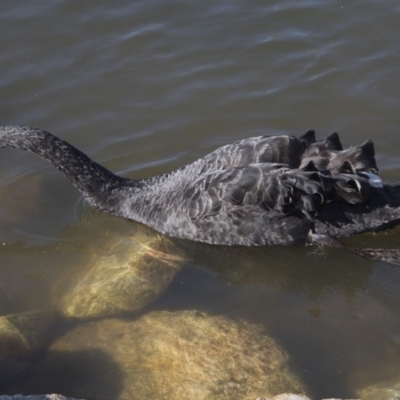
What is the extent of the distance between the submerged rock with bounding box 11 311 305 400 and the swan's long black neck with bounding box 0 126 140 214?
5.72 feet

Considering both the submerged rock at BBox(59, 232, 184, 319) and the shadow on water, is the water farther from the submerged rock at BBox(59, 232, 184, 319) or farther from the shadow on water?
the shadow on water

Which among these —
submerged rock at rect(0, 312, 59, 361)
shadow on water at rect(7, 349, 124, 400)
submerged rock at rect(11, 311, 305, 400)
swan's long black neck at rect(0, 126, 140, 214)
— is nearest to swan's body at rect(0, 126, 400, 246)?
swan's long black neck at rect(0, 126, 140, 214)

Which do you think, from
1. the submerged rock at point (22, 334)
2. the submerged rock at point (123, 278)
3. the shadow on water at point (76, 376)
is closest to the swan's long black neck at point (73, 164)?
the submerged rock at point (123, 278)

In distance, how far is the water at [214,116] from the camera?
5641mm

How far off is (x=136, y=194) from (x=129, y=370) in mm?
2267

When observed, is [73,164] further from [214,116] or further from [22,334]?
[22,334]

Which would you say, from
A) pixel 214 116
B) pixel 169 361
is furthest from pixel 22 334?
pixel 214 116

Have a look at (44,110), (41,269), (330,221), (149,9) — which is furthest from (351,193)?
(149,9)

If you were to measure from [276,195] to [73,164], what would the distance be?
6.82ft

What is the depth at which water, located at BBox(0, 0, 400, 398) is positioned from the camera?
564 centimetres

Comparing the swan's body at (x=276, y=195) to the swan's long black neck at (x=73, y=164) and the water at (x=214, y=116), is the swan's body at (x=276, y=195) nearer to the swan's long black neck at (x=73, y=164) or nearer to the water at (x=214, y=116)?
the water at (x=214, y=116)

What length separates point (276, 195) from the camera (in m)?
5.99

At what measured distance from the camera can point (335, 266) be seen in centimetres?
617

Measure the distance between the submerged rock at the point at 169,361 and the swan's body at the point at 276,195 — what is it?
1.06m
